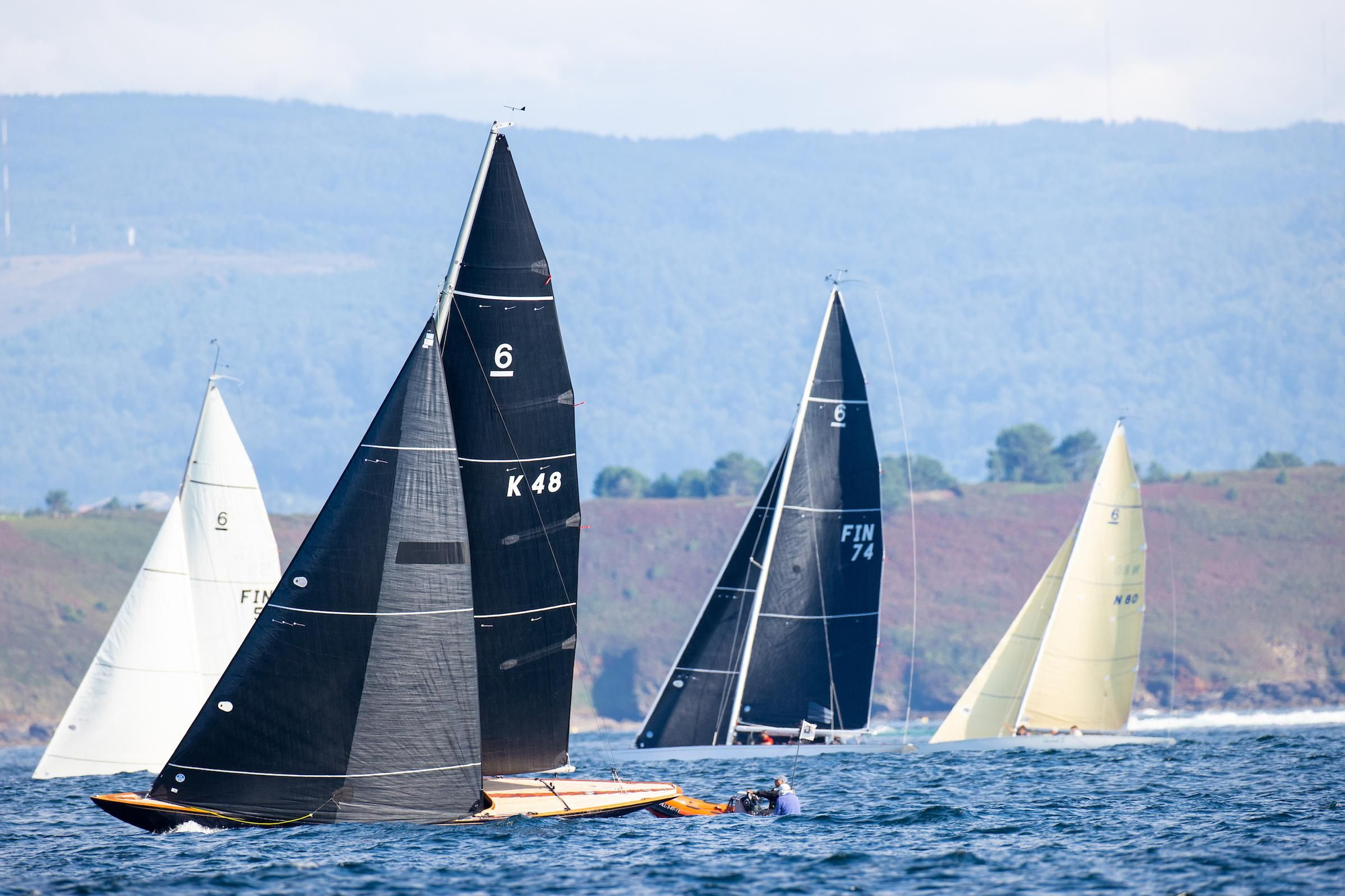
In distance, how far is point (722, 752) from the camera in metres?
48.9

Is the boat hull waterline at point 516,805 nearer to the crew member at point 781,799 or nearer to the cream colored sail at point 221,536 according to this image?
Answer: the crew member at point 781,799

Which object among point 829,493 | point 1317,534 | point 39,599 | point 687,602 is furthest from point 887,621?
point 829,493

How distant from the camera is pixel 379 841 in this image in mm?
32375

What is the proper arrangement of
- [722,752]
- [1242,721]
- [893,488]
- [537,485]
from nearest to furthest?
[537,485]
[722,752]
[1242,721]
[893,488]

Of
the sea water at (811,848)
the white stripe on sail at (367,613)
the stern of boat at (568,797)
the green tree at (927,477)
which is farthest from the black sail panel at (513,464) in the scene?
the green tree at (927,477)

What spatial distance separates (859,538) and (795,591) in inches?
88.8

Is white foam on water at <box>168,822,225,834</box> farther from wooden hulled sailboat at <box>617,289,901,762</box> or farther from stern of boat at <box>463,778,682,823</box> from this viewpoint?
wooden hulled sailboat at <box>617,289,901,762</box>

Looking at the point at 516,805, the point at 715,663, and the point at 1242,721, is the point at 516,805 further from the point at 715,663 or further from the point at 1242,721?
the point at 1242,721

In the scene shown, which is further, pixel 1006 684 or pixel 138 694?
pixel 1006 684

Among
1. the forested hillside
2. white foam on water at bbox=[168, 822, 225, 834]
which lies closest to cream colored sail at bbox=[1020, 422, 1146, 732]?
white foam on water at bbox=[168, 822, 225, 834]

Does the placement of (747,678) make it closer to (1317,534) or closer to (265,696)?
(265,696)

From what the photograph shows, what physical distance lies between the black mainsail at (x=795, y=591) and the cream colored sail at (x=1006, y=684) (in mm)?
8916

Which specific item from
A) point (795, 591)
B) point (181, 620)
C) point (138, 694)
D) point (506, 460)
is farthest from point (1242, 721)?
point (506, 460)

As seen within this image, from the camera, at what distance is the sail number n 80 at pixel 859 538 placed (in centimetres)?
5047
